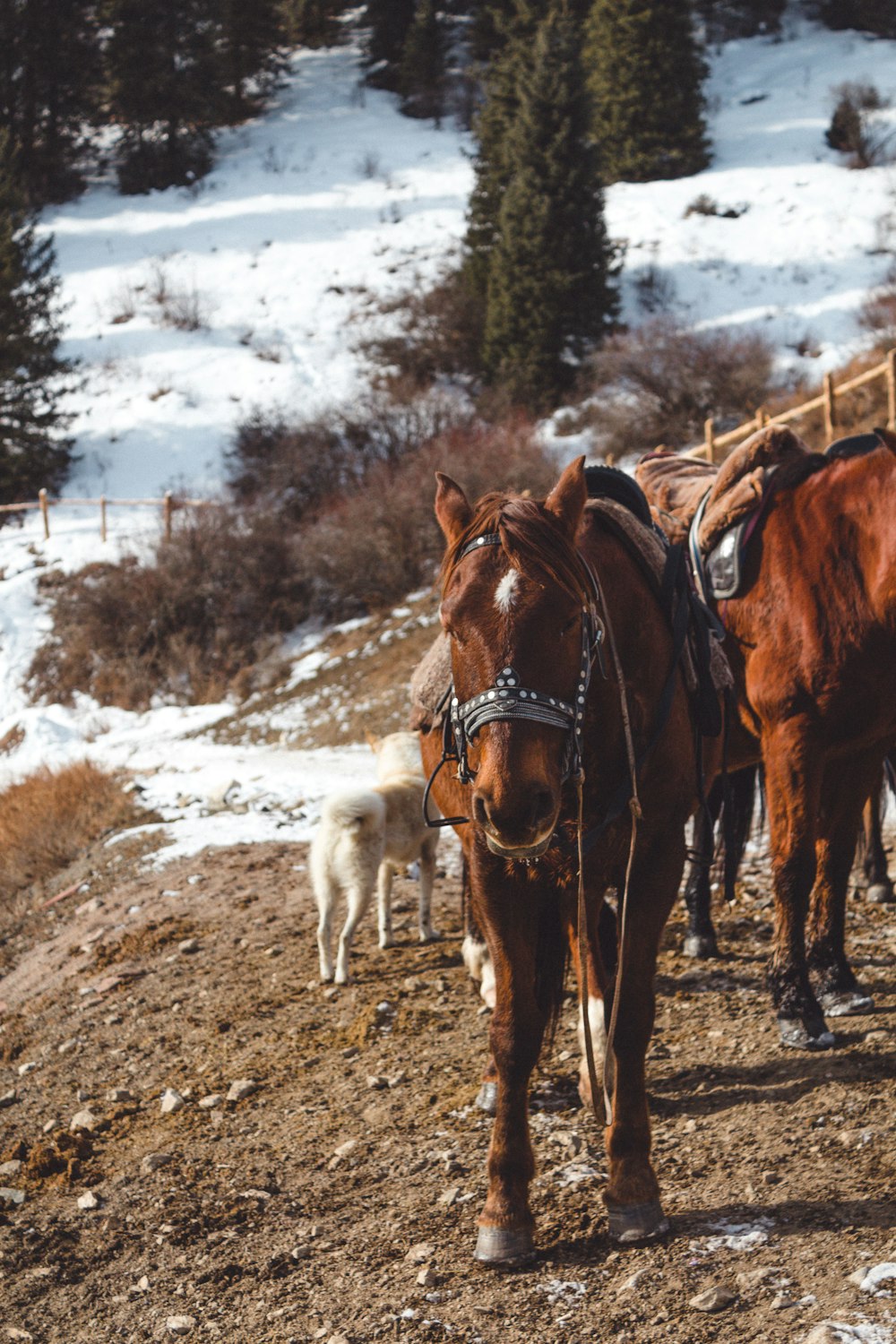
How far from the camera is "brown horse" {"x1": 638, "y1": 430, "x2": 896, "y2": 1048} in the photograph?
487 cm

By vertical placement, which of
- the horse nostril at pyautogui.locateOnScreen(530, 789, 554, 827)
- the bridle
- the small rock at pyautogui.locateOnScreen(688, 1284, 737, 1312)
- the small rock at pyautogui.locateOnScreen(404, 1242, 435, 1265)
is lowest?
the small rock at pyautogui.locateOnScreen(404, 1242, 435, 1265)

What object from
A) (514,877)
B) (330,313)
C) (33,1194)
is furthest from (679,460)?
(330,313)

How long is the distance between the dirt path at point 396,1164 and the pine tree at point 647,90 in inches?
1699

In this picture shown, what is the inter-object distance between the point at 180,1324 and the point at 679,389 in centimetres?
2653

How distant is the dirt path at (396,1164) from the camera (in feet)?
10.7

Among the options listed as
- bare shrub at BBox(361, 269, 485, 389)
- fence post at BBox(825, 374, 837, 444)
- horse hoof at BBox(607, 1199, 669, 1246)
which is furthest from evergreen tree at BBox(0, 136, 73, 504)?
horse hoof at BBox(607, 1199, 669, 1246)

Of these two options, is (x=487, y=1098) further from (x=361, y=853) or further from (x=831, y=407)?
(x=831, y=407)

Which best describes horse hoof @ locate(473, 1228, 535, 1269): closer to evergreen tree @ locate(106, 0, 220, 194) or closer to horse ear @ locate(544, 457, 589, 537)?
horse ear @ locate(544, 457, 589, 537)

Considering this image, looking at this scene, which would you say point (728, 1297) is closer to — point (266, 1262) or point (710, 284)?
point (266, 1262)

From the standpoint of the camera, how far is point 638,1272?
3.27 metres

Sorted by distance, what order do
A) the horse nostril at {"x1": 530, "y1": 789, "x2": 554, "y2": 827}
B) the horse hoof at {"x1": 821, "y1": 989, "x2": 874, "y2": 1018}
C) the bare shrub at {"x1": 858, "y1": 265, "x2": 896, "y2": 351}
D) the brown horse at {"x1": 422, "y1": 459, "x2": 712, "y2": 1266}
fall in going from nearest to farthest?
the horse nostril at {"x1": 530, "y1": 789, "x2": 554, "y2": 827} < the brown horse at {"x1": 422, "y1": 459, "x2": 712, "y2": 1266} < the horse hoof at {"x1": 821, "y1": 989, "x2": 874, "y2": 1018} < the bare shrub at {"x1": 858, "y1": 265, "x2": 896, "y2": 351}

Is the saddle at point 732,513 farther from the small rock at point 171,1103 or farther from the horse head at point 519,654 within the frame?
the small rock at point 171,1103

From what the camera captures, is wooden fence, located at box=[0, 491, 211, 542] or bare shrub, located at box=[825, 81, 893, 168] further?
bare shrub, located at box=[825, 81, 893, 168]

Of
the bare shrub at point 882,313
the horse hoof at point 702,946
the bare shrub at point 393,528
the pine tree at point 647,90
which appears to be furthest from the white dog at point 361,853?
the pine tree at point 647,90
